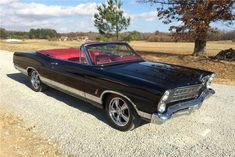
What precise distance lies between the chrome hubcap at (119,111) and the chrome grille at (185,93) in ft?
2.69

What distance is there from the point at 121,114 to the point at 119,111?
6 cm

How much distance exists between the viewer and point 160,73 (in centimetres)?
520

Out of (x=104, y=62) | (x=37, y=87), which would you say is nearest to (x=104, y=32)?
(x=37, y=87)

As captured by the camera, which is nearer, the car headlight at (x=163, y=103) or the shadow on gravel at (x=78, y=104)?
the car headlight at (x=163, y=103)

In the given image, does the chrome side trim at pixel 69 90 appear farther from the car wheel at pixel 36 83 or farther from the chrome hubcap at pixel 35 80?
the chrome hubcap at pixel 35 80

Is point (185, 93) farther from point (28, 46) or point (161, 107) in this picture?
point (28, 46)

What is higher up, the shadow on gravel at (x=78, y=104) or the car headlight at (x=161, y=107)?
the car headlight at (x=161, y=107)

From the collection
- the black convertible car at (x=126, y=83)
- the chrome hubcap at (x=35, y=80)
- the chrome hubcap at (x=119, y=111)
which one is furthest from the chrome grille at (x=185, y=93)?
the chrome hubcap at (x=35, y=80)

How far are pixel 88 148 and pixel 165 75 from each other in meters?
1.80

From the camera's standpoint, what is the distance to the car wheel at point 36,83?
7445 mm

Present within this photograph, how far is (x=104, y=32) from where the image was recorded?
2716cm

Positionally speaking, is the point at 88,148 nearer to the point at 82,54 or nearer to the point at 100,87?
the point at 100,87

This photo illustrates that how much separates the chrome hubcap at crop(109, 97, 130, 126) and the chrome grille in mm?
820

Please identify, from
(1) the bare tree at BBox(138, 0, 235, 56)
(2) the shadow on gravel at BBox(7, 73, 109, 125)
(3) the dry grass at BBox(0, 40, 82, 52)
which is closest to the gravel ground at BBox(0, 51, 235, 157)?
(2) the shadow on gravel at BBox(7, 73, 109, 125)
